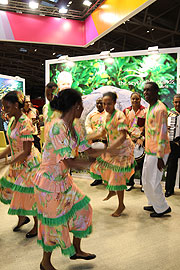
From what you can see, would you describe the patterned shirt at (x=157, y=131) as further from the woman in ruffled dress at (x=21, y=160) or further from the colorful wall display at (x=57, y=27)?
the colorful wall display at (x=57, y=27)

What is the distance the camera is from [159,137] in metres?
3.78

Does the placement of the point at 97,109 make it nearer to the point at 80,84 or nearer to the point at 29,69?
the point at 80,84

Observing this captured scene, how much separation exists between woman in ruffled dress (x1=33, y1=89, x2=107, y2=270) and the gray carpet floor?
20.3 inches

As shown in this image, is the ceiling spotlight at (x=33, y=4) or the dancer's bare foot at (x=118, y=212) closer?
the dancer's bare foot at (x=118, y=212)

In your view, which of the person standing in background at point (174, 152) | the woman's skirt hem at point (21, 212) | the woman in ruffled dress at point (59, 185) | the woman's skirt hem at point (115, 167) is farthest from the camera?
the person standing in background at point (174, 152)

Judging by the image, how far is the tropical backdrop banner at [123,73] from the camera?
18.5 feet

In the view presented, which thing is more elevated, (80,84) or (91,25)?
(91,25)

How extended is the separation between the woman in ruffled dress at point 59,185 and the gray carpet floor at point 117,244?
0.52m

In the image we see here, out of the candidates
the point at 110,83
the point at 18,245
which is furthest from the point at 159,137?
the point at 110,83

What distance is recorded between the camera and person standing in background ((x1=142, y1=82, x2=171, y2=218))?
12.4 feet

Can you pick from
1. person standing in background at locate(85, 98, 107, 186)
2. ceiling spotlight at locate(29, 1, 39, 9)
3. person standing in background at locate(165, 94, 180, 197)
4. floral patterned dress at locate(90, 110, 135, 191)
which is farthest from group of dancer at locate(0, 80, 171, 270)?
ceiling spotlight at locate(29, 1, 39, 9)

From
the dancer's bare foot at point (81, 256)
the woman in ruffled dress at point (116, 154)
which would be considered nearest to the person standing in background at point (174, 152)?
the woman in ruffled dress at point (116, 154)

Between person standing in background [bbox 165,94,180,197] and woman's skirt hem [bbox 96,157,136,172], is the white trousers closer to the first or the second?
woman's skirt hem [bbox 96,157,136,172]

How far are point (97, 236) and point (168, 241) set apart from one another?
0.83 m
